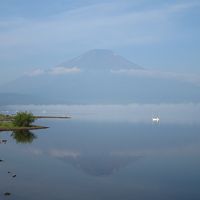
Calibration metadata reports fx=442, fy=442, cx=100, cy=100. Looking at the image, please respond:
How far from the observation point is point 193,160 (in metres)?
39.1

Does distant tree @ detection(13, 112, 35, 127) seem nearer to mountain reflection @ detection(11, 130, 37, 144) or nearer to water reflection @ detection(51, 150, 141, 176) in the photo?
mountain reflection @ detection(11, 130, 37, 144)

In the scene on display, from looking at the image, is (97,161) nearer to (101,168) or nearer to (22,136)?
(101,168)

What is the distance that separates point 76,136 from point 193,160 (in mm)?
27016

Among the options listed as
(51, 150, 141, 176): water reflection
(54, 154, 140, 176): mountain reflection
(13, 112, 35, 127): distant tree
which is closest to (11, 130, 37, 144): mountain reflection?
(13, 112, 35, 127): distant tree

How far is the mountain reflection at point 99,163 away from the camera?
115ft

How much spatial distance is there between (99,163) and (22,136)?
23.5 m

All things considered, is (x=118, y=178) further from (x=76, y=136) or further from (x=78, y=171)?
(x=76, y=136)

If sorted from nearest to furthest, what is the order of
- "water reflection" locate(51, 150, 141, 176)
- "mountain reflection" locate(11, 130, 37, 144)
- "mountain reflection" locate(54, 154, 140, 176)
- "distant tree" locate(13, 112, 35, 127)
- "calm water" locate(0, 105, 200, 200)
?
1. "calm water" locate(0, 105, 200, 200)
2. "mountain reflection" locate(54, 154, 140, 176)
3. "water reflection" locate(51, 150, 141, 176)
4. "mountain reflection" locate(11, 130, 37, 144)
5. "distant tree" locate(13, 112, 35, 127)

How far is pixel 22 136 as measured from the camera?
196 feet

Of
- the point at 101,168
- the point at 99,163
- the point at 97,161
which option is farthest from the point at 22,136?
the point at 101,168

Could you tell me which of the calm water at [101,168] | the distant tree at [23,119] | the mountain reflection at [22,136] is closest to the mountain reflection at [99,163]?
the calm water at [101,168]

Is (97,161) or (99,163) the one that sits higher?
(97,161)

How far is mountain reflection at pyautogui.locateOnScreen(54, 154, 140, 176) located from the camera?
115ft

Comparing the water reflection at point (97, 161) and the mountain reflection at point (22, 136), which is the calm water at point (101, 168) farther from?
the mountain reflection at point (22, 136)
